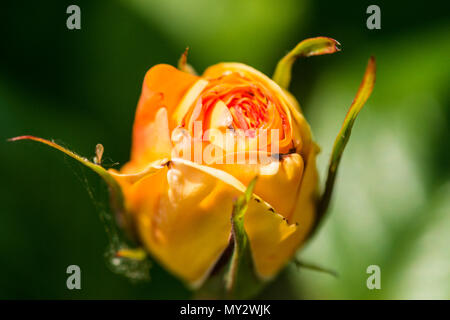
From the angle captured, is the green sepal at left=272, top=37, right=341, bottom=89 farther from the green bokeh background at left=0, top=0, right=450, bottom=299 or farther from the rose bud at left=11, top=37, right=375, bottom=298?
the green bokeh background at left=0, top=0, right=450, bottom=299

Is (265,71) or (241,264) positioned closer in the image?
(241,264)

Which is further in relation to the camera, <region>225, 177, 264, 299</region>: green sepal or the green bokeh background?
the green bokeh background

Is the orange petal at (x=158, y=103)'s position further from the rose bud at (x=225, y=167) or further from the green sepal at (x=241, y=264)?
the green sepal at (x=241, y=264)

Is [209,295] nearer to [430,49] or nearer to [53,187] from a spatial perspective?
[53,187]

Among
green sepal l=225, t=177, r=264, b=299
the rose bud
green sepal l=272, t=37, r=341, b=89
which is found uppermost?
green sepal l=272, t=37, r=341, b=89

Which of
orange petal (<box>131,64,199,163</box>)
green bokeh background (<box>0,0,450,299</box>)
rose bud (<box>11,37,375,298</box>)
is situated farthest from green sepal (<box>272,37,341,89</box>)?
green bokeh background (<box>0,0,450,299</box>)

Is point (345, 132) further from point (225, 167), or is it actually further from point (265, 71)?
point (265, 71)

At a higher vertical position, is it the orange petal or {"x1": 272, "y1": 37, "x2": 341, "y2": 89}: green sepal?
{"x1": 272, "y1": 37, "x2": 341, "y2": 89}: green sepal

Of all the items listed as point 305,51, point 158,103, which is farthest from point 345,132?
point 158,103

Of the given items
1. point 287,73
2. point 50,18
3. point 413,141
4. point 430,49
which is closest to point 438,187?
point 413,141
